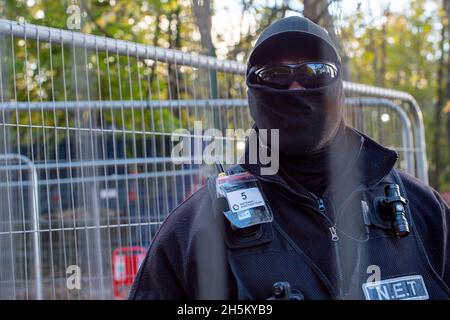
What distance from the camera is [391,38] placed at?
830 inches

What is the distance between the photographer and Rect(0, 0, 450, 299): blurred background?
13.0 ft

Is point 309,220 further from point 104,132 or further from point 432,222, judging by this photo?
point 104,132

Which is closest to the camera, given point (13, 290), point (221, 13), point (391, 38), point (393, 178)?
point (393, 178)

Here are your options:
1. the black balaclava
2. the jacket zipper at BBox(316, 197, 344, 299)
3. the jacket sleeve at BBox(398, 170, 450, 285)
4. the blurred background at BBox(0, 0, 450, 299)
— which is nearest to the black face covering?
the black balaclava

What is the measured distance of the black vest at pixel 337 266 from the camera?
2.62m

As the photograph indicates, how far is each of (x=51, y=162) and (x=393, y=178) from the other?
3.07 m

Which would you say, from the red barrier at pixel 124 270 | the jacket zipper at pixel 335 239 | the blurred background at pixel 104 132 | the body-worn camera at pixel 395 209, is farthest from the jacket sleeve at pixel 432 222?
the red barrier at pixel 124 270

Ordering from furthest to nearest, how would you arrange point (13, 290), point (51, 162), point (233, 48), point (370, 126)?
1. point (233, 48)
2. point (370, 126)
3. point (51, 162)
4. point (13, 290)

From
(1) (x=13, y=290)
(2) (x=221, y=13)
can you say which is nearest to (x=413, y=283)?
(1) (x=13, y=290)

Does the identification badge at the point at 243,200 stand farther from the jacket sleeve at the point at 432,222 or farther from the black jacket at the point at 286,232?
the jacket sleeve at the point at 432,222

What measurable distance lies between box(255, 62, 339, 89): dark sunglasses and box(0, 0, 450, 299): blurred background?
3.58 ft

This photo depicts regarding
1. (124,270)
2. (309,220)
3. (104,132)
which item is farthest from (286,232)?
(124,270)

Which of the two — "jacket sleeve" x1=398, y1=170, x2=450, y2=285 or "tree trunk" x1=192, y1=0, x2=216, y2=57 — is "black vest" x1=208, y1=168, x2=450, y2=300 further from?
"tree trunk" x1=192, y1=0, x2=216, y2=57
